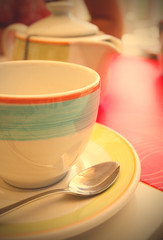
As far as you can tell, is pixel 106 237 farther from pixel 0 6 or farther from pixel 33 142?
pixel 0 6

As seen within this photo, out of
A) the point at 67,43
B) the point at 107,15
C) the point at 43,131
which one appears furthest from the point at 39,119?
the point at 107,15

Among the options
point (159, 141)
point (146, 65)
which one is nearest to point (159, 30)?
point (146, 65)

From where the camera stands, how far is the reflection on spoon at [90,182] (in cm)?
23

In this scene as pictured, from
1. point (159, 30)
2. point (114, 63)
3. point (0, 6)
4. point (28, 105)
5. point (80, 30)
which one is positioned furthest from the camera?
point (0, 6)

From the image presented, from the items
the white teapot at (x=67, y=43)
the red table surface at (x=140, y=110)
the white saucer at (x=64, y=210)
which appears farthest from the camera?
the white teapot at (x=67, y=43)

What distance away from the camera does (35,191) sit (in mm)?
264

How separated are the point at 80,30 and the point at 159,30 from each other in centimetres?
30

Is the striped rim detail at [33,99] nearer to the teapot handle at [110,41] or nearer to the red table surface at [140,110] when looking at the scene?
the red table surface at [140,110]

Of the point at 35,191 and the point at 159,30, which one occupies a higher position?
the point at 159,30

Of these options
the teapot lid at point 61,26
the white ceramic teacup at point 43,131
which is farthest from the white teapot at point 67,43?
the white ceramic teacup at point 43,131

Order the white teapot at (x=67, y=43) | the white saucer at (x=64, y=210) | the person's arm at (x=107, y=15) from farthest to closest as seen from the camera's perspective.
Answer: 1. the person's arm at (x=107, y=15)
2. the white teapot at (x=67, y=43)
3. the white saucer at (x=64, y=210)

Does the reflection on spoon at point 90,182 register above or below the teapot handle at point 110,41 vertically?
below

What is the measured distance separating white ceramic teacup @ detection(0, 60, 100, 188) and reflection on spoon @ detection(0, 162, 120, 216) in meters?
0.02

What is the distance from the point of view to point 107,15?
0.93 metres
